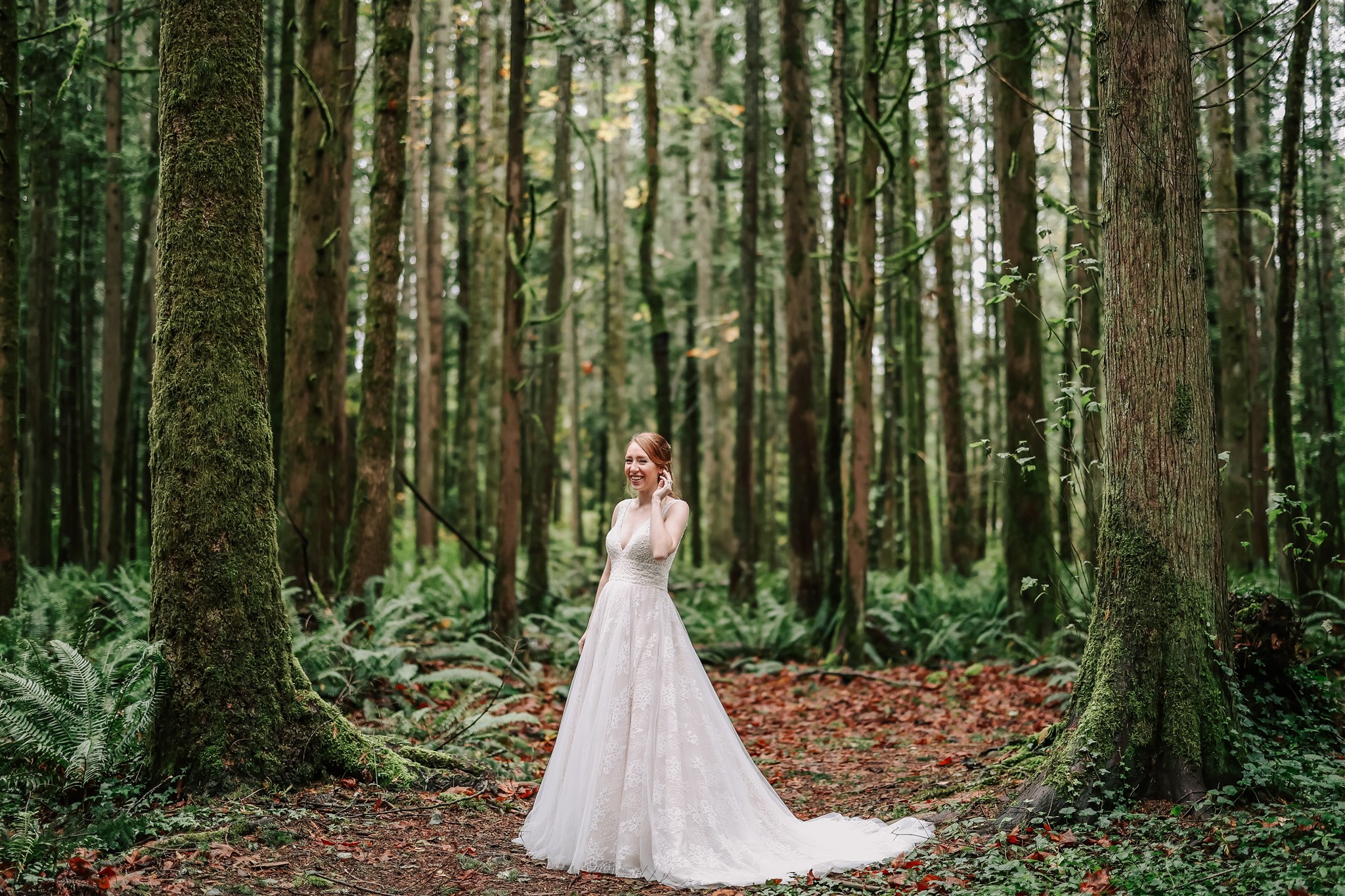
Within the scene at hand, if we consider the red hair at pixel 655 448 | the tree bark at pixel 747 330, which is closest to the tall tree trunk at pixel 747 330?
the tree bark at pixel 747 330

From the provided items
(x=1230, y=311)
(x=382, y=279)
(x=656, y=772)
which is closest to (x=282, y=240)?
(x=382, y=279)

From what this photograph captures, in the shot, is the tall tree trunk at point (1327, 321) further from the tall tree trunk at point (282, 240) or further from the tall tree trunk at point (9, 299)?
the tall tree trunk at point (9, 299)

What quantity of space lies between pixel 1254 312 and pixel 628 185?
50.7 ft

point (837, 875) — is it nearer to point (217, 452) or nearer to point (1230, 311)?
point (217, 452)

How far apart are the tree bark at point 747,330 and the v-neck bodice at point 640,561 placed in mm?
10164

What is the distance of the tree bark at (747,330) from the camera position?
15.5 m

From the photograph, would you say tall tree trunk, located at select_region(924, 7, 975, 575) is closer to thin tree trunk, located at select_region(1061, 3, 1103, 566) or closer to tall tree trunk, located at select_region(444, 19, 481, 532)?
thin tree trunk, located at select_region(1061, 3, 1103, 566)

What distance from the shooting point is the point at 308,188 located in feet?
34.2

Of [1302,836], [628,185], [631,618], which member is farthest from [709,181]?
[1302,836]

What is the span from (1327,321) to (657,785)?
17.4 m

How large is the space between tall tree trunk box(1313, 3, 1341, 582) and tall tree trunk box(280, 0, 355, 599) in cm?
1107

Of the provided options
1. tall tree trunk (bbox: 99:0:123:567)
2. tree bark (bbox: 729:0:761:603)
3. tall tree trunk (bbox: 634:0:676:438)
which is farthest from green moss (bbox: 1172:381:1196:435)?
tall tree trunk (bbox: 99:0:123:567)

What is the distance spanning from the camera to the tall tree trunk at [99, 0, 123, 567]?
14633mm

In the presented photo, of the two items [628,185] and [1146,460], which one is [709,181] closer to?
[628,185]
